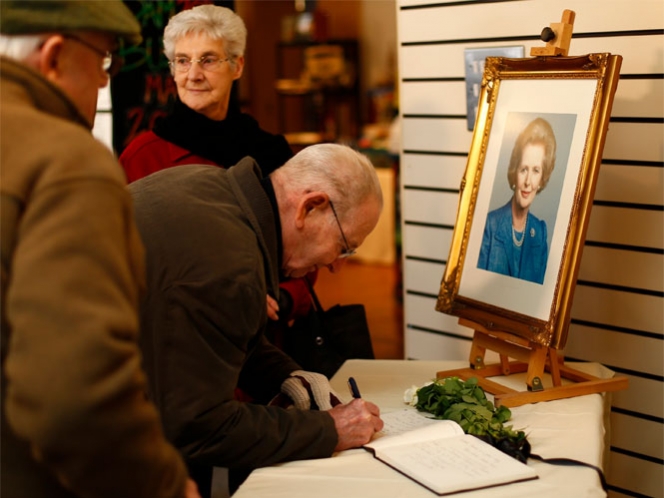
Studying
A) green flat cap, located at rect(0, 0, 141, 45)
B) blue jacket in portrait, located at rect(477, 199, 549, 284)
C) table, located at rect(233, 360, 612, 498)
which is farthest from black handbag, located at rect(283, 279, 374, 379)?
green flat cap, located at rect(0, 0, 141, 45)

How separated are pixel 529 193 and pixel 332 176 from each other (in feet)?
2.49

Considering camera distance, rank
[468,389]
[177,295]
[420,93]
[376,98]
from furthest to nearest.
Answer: [376,98] < [420,93] < [468,389] < [177,295]

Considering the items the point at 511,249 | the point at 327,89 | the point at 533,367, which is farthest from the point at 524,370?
the point at 327,89

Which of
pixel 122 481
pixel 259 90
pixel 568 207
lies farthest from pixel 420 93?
pixel 259 90

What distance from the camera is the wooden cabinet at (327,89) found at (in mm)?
8516

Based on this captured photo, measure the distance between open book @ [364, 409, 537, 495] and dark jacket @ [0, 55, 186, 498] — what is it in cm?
72

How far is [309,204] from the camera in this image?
1821 mm

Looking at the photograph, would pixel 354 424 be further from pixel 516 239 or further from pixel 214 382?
pixel 516 239

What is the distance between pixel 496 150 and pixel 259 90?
682cm

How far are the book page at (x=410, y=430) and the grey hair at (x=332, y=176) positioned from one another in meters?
0.50

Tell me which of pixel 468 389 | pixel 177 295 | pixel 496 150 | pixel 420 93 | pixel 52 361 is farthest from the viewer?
pixel 420 93

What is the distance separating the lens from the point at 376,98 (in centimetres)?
816

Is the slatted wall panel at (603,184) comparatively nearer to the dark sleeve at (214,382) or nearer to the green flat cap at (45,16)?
the dark sleeve at (214,382)

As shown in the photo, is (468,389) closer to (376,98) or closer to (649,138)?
(649,138)
